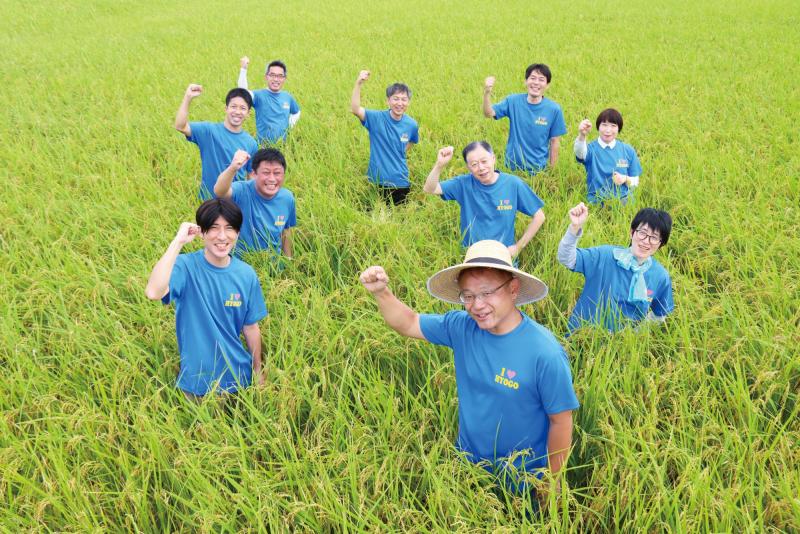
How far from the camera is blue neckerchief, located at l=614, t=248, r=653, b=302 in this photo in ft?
9.86

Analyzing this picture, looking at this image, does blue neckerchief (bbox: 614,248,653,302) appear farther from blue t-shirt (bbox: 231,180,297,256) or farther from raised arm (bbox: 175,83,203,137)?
raised arm (bbox: 175,83,203,137)

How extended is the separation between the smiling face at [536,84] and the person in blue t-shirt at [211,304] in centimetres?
385

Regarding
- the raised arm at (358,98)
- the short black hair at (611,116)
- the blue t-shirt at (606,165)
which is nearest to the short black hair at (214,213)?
the raised arm at (358,98)

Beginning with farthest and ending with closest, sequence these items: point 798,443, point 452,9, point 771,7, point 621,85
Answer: point 452,9 → point 771,7 → point 621,85 → point 798,443

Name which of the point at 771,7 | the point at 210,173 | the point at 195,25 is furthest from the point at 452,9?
the point at 210,173

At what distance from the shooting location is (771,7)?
15.1 m

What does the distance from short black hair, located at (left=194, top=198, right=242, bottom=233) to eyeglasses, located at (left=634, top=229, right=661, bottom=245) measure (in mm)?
2245

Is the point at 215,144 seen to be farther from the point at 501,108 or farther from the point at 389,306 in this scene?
the point at 389,306

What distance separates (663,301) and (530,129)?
118 inches

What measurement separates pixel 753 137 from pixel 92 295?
691 centimetres

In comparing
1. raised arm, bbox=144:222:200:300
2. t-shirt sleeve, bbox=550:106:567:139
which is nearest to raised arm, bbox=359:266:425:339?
raised arm, bbox=144:222:200:300

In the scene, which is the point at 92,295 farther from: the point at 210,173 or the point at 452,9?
the point at 452,9

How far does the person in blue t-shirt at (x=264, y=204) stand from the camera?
3.79 metres

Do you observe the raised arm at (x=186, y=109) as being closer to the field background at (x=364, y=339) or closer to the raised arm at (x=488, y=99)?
the field background at (x=364, y=339)
